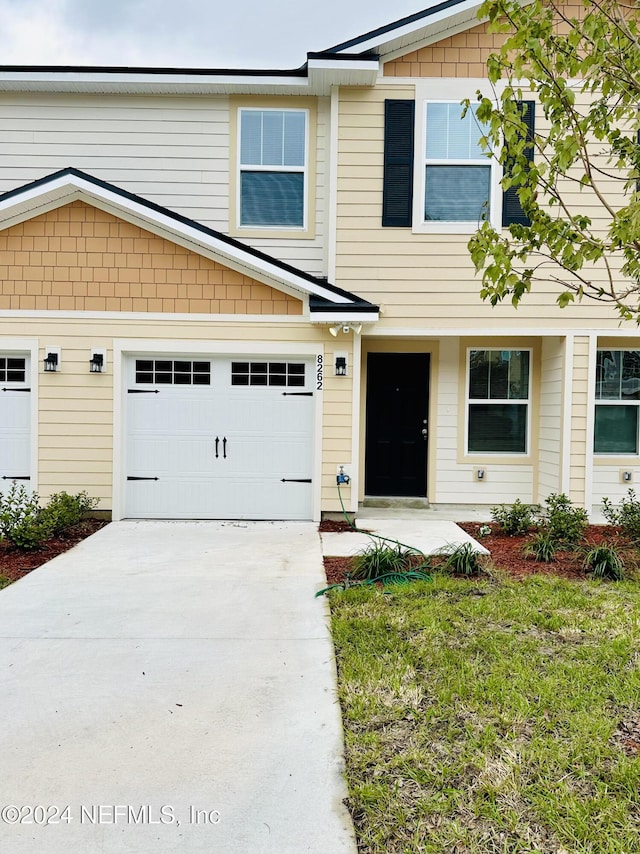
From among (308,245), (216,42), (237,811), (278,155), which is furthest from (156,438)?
(216,42)

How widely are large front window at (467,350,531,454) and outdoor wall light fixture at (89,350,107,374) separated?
520 cm

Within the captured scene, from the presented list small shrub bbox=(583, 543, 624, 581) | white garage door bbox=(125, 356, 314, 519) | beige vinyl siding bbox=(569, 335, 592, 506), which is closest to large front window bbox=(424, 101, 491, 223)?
beige vinyl siding bbox=(569, 335, 592, 506)

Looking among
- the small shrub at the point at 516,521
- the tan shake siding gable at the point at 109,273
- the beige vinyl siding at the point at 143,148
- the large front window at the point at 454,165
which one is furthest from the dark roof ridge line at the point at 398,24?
the small shrub at the point at 516,521

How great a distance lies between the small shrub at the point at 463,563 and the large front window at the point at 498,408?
3.46 m

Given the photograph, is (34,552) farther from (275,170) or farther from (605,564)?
(275,170)

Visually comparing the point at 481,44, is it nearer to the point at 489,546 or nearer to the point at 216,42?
A: the point at 489,546

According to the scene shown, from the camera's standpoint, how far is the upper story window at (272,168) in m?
8.62

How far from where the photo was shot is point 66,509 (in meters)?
7.28

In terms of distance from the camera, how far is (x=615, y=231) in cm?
362

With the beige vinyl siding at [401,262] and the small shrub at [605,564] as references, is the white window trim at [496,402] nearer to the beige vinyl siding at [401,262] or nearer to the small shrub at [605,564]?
the beige vinyl siding at [401,262]

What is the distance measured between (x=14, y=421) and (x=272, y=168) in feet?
16.3

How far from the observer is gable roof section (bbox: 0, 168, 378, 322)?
7.38 m

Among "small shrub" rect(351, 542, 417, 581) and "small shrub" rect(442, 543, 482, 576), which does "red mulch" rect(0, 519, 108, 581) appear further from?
"small shrub" rect(442, 543, 482, 576)

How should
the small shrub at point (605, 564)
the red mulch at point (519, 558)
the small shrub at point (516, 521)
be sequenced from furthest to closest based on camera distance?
the small shrub at point (516, 521)
the red mulch at point (519, 558)
the small shrub at point (605, 564)
